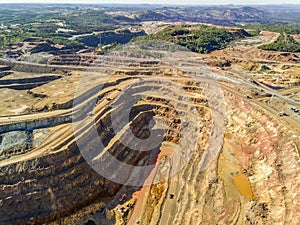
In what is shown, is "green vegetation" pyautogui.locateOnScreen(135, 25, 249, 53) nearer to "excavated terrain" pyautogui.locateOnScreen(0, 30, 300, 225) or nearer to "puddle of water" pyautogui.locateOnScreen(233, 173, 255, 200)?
"excavated terrain" pyautogui.locateOnScreen(0, 30, 300, 225)

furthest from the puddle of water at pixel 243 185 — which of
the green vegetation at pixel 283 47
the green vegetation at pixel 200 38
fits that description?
the green vegetation at pixel 283 47

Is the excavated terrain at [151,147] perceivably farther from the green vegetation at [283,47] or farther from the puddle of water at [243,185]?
the green vegetation at [283,47]

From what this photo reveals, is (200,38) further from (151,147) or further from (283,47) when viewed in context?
(151,147)

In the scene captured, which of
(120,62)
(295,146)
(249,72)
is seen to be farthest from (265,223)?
(120,62)

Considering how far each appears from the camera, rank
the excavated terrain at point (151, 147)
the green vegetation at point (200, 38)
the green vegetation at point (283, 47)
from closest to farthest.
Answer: the excavated terrain at point (151, 147)
the green vegetation at point (283, 47)
the green vegetation at point (200, 38)

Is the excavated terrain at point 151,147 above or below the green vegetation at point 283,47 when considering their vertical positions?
below

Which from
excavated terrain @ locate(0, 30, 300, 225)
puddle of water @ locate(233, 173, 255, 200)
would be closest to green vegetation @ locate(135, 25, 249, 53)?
excavated terrain @ locate(0, 30, 300, 225)

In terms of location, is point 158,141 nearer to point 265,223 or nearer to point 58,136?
point 58,136
